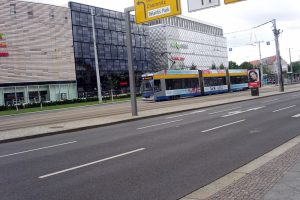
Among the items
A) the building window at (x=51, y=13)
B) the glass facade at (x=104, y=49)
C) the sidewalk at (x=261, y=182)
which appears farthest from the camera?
the glass facade at (x=104, y=49)

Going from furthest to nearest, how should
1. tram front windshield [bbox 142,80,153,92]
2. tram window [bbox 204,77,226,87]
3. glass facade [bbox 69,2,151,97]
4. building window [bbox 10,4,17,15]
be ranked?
glass facade [bbox 69,2,151,97], building window [bbox 10,4,17,15], tram window [bbox 204,77,226,87], tram front windshield [bbox 142,80,153,92]

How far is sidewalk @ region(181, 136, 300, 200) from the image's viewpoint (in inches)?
222

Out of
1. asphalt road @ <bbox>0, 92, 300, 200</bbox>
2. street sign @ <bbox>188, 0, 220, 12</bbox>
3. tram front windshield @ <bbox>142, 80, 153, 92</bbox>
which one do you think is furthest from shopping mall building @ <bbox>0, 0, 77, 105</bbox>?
asphalt road @ <bbox>0, 92, 300, 200</bbox>

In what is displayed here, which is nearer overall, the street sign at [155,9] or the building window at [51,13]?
the street sign at [155,9]

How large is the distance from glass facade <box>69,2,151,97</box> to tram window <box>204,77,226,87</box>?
763 inches

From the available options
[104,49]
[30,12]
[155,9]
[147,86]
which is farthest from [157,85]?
[104,49]

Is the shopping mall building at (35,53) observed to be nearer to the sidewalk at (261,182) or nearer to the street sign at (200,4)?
the street sign at (200,4)

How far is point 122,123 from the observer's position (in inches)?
789

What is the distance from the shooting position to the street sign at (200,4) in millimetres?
18722

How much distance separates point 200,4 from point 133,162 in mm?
12403

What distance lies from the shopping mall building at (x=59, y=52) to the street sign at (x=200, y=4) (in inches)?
1312

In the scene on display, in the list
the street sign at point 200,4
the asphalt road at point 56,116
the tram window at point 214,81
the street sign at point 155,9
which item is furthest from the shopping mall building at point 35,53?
the street sign at point 200,4

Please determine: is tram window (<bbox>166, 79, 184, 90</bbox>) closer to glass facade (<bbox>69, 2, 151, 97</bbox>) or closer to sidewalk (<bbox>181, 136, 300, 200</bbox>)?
glass facade (<bbox>69, 2, 151, 97</bbox>)

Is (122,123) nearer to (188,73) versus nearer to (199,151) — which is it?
(199,151)
